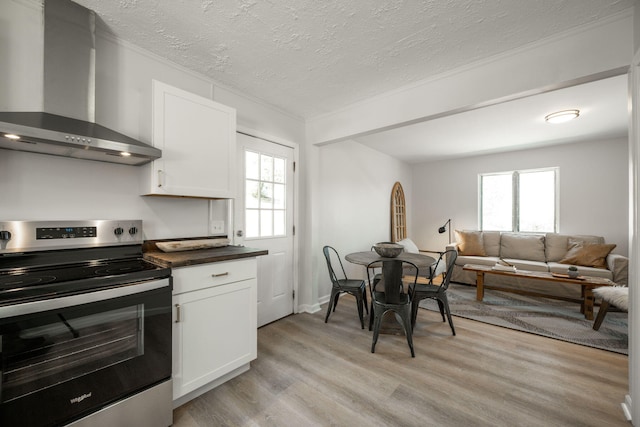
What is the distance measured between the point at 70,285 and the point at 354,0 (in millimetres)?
2108

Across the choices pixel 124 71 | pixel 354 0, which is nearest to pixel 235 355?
pixel 124 71

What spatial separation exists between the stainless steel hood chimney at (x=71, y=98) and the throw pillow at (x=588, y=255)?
18.7 ft

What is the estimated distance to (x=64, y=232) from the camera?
62.2 inches

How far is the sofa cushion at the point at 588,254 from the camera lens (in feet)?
12.6

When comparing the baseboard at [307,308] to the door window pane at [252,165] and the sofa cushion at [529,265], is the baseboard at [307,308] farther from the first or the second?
the sofa cushion at [529,265]

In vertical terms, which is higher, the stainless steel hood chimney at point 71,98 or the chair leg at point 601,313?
the stainless steel hood chimney at point 71,98

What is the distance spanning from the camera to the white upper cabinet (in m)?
1.78

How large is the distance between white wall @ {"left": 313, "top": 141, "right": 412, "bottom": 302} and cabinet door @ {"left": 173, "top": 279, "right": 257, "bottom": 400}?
1467 mm

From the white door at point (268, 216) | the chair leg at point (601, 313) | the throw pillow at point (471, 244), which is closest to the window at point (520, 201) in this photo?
the throw pillow at point (471, 244)

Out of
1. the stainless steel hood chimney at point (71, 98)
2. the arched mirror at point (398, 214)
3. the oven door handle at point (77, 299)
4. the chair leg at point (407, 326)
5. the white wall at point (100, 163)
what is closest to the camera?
the oven door handle at point (77, 299)

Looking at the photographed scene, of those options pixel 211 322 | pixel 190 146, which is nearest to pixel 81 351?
pixel 211 322

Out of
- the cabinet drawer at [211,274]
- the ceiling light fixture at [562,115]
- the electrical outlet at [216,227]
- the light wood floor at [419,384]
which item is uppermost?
the ceiling light fixture at [562,115]

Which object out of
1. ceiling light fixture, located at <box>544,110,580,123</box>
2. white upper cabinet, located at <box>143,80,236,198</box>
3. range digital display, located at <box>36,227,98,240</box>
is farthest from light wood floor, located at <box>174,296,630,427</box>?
ceiling light fixture, located at <box>544,110,580,123</box>

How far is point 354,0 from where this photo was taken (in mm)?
1492
